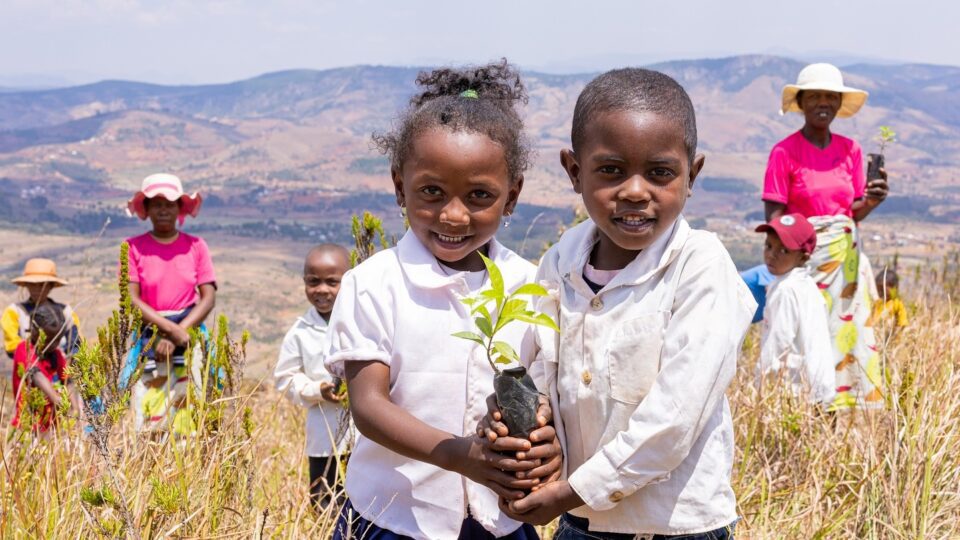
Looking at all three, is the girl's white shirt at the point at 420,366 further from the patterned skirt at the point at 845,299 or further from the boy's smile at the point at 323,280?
the patterned skirt at the point at 845,299

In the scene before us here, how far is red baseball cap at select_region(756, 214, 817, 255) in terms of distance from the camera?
3678mm

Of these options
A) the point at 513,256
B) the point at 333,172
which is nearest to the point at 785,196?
the point at 513,256

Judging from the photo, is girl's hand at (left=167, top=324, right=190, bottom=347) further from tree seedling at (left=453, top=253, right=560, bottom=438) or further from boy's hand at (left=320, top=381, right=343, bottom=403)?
tree seedling at (left=453, top=253, right=560, bottom=438)

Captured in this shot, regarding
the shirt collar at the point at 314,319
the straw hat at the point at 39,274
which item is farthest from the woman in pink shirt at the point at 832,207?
the straw hat at the point at 39,274

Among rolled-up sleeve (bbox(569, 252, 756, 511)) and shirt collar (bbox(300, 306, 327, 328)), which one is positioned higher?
rolled-up sleeve (bbox(569, 252, 756, 511))

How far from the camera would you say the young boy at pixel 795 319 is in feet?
11.8

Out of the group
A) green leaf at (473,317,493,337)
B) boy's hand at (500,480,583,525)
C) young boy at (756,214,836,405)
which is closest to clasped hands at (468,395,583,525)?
boy's hand at (500,480,583,525)

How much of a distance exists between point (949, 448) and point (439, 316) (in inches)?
80.0

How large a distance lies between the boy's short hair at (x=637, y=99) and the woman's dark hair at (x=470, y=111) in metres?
0.19

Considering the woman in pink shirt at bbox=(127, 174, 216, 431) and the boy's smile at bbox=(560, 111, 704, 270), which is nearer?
the boy's smile at bbox=(560, 111, 704, 270)

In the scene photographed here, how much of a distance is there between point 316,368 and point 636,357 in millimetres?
2123

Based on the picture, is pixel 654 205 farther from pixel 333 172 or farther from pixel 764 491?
pixel 333 172

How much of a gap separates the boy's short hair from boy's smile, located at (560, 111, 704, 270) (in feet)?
0.05

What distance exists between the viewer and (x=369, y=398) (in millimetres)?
1631
